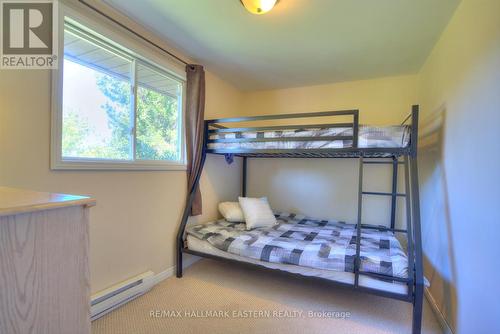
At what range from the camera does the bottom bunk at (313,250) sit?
173 centimetres

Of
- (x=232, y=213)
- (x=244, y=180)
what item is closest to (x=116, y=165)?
(x=232, y=213)

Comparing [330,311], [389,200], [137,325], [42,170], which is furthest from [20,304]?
[389,200]

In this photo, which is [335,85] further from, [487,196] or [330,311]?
[330,311]

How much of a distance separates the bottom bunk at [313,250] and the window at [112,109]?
925 mm

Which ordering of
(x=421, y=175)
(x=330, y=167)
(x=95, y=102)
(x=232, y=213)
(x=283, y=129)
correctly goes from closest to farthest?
(x=95, y=102) < (x=283, y=129) < (x=421, y=175) < (x=232, y=213) < (x=330, y=167)

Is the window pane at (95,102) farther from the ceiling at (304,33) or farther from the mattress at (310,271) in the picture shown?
the mattress at (310,271)

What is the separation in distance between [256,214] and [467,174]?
190 cm

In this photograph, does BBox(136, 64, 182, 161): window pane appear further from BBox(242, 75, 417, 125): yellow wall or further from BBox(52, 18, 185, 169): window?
BBox(242, 75, 417, 125): yellow wall

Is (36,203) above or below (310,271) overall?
above

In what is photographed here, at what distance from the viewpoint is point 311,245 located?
2.12 meters

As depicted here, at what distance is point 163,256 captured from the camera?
93.7 inches

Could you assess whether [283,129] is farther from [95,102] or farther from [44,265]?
[44,265]

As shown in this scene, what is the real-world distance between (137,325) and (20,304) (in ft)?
4.37

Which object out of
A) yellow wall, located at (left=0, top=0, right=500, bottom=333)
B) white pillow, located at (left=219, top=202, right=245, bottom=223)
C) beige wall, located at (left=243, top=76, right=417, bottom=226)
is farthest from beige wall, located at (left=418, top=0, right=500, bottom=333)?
white pillow, located at (left=219, top=202, right=245, bottom=223)
